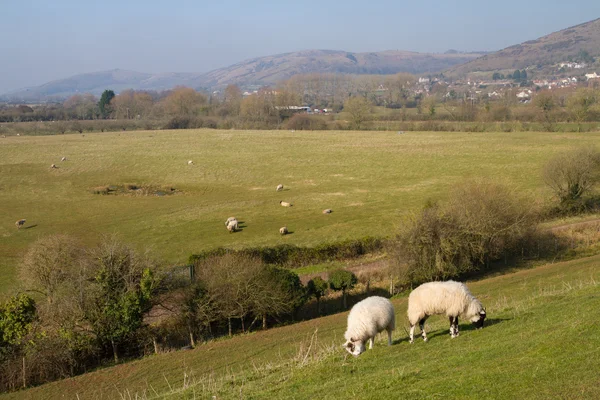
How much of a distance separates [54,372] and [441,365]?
1743cm

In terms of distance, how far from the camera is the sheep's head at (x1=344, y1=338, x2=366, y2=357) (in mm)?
15496

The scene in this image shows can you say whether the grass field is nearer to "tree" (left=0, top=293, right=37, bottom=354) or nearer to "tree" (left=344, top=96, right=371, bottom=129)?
"tree" (left=0, top=293, right=37, bottom=354)

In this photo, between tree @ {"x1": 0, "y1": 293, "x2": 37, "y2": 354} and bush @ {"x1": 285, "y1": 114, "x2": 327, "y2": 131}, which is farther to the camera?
bush @ {"x1": 285, "y1": 114, "x2": 327, "y2": 131}

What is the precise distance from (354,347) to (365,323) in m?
0.78

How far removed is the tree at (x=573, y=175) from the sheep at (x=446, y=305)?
36416 millimetres

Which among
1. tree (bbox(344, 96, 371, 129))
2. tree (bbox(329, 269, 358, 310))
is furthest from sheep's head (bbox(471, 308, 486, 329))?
tree (bbox(344, 96, 371, 129))

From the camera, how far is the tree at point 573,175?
4681 centimetres

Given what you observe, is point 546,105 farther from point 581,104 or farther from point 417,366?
point 417,366

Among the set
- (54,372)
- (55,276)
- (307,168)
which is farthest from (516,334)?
(307,168)

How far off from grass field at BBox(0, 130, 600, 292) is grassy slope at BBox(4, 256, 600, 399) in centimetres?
1661

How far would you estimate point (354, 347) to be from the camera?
15648 mm

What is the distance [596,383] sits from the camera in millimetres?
9578

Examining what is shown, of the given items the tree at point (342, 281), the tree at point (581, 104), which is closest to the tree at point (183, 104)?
the tree at point (581, 104)

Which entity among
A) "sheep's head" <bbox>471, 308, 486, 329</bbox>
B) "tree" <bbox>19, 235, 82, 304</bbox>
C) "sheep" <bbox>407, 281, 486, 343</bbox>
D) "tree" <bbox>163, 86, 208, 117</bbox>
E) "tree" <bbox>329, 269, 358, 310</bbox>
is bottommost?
"tree" <bbox>329, 269, 358, 310</bbox>
